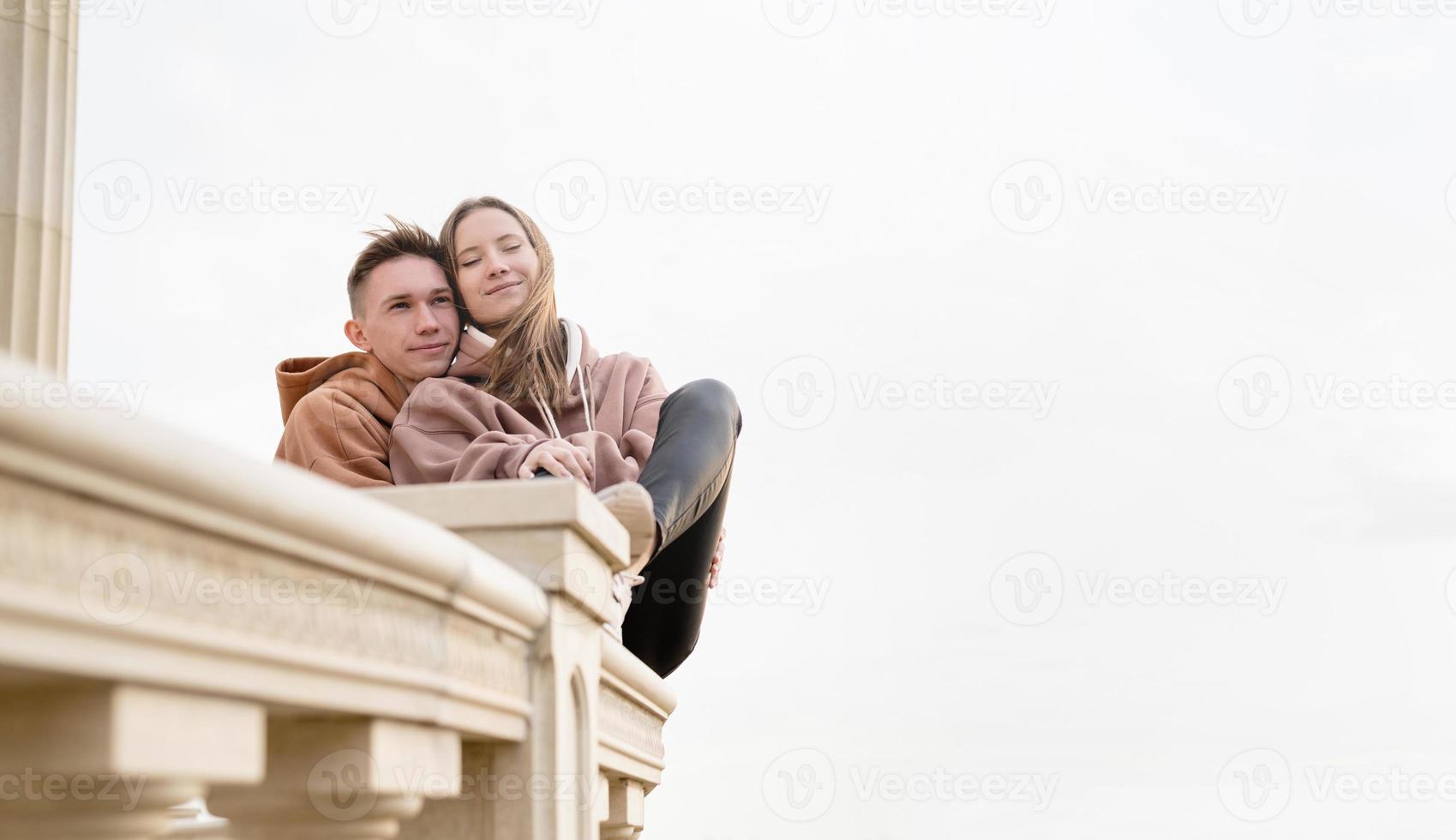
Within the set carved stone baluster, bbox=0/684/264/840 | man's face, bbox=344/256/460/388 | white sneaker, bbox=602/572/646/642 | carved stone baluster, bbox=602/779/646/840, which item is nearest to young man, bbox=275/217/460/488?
man's face, bbox=344/256/460/388

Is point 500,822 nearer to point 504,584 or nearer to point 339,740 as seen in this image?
point 504,584

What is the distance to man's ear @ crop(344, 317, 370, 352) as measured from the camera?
15.9 ft

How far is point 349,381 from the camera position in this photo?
4750 mm

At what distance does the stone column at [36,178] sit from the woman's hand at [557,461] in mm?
2721

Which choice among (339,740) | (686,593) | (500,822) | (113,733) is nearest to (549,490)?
(500,822)

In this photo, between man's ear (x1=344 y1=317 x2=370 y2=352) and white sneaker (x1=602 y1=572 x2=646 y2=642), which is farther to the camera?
man's ear (x1=344 y1=317 x2=370 y2=352)

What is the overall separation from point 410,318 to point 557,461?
1.40 metres

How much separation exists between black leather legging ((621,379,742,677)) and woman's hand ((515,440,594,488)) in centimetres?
21

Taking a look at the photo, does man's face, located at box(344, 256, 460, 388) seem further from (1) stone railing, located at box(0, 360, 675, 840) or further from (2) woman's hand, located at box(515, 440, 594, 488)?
(1) stone railing, located at box(0, 360, 675, 840)

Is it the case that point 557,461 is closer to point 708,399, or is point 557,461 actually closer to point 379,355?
point 708,399

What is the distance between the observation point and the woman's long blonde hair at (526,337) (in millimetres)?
4375

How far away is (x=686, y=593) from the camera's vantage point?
4781 millimetres

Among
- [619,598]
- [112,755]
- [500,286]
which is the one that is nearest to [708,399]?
[619,598]

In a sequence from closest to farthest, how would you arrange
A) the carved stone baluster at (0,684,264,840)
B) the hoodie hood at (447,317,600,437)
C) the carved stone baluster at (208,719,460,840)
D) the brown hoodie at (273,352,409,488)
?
the carved stone baluster at (0,684,264,840) < the carved stone baluster at (208,719,460,840) < the brown hoodie at (273,352,409,488) < the hoodie hood at (447,317,600,437)
